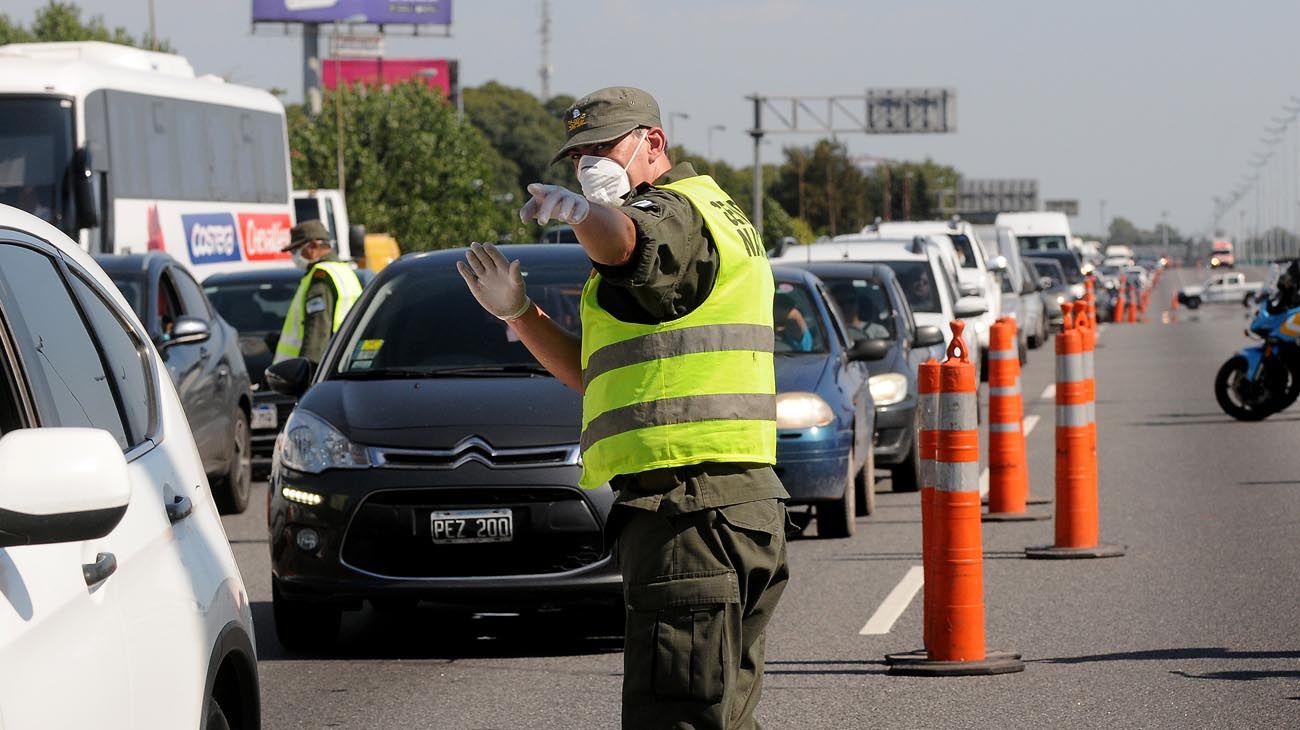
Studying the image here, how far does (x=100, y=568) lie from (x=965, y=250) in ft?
82.8

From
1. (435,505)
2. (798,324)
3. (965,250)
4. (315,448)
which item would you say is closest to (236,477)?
(798,324)

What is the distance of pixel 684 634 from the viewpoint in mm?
4605

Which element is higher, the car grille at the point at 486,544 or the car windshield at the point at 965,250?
the car windshield at the point at 965,250

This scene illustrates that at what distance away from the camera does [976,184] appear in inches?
5723

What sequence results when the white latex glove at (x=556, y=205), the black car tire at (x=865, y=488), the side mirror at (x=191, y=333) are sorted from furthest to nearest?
the black car tire at (x=865, y=488), the side mirror at (x=191, y=333), the white latex glove at (x=556, y=205)

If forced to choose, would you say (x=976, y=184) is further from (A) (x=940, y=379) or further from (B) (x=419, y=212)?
(A) (x=940, y=379)

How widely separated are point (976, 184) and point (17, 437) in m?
144

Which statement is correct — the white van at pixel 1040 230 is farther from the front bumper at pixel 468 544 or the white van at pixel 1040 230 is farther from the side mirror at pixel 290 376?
the front bumper at pixel 468 544

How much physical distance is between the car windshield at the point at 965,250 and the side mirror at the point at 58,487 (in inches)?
992

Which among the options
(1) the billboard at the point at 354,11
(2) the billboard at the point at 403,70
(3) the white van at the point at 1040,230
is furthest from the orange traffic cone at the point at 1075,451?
(2) the billboard at the point at 403,70

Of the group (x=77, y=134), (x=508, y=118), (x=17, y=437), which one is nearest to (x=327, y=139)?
(x=77, y=134)

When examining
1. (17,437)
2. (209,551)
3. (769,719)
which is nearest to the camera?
(17,437)

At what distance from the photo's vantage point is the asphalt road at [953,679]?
747cm

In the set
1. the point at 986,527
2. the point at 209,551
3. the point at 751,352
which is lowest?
the point at 986,527
